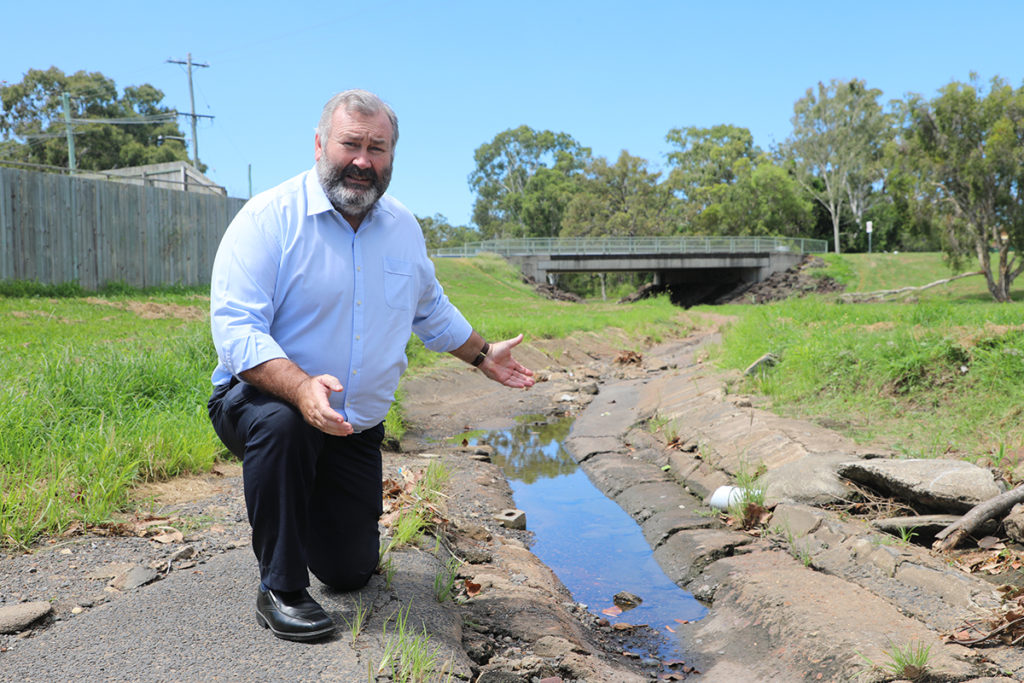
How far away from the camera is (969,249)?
29406 mm

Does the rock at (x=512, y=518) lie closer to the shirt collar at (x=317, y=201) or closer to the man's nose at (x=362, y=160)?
the shirt collar at (x=317, y=201)

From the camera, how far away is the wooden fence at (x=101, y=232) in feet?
49.1

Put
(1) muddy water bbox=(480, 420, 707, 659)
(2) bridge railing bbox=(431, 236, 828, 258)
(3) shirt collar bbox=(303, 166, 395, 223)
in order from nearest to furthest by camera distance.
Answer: (3) shirt collar bbox=(303, 166, 395, 223) → (1) muddy water bbox=(480, 420, 707, 659) → (2) bridge railing bbox=(431, 236, 828, 258)

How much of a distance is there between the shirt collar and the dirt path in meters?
1.53

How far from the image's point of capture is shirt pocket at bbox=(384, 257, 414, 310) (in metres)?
3.23

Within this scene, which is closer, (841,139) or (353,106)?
(353,106)

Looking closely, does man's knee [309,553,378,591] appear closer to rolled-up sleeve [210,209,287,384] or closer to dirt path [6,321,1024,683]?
dirt path [6,321,1024,683]

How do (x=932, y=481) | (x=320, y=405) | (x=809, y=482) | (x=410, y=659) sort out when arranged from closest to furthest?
(x=320, y=405) < (x=410, y=659) < (x=932, y=481) < (x=809, y=482)

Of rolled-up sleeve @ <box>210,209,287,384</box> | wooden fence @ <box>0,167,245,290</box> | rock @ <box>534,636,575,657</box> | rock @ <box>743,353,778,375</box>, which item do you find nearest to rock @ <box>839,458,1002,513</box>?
rock @ <box>534,636,575,657</box>

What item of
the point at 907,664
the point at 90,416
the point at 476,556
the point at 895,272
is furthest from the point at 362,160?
the point at 895,272

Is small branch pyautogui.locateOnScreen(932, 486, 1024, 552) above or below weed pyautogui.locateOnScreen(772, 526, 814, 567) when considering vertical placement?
above

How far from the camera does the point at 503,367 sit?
379 cm

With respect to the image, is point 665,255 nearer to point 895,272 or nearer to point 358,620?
point 895,272

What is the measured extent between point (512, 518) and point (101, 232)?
556 inches
